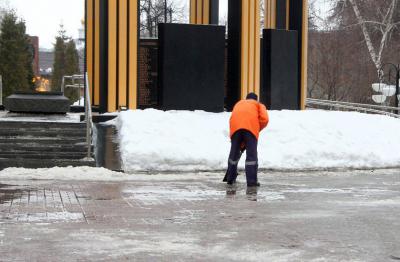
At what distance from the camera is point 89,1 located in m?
24.5

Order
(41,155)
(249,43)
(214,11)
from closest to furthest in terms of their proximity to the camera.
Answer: (41,155) < (249,43) < (214,11)

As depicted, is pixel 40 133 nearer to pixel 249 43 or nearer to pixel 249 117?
pixel 249 117

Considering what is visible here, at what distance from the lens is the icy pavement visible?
690 cm

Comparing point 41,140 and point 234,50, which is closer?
point 41,140

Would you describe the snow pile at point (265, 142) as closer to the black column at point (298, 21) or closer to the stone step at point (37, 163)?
the stone step at point (37, 163)

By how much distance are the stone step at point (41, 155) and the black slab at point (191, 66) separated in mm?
4104

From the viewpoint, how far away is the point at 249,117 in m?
12.6

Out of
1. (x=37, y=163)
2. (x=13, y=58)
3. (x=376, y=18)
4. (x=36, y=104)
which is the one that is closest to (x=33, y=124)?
(x=37, y=163)

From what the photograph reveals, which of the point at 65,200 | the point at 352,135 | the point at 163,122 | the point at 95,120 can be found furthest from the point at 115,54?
the point at 65,200

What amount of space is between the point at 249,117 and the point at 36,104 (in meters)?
8.79

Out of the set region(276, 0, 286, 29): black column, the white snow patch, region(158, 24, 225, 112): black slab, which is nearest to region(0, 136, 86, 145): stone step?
region(158, 24, 225, 112): black slab

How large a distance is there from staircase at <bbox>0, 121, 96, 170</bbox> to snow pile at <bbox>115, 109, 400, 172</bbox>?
92 cm

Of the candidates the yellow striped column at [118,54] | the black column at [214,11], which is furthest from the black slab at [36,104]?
the black column at [214,11]

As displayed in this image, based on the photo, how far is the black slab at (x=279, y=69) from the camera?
2094 cm
